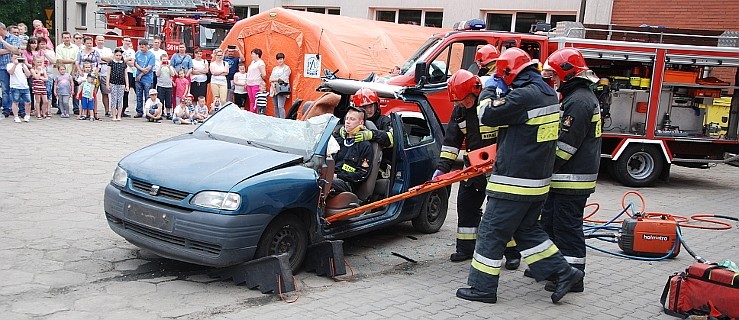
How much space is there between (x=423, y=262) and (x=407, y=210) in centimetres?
59

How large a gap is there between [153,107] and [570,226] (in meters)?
11.6

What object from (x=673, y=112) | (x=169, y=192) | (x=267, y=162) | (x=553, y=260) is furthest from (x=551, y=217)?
(x=673, y=112)

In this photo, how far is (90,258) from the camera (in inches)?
232

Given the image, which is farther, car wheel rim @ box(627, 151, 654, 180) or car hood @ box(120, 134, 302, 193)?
car wheel rim @ box(627, 151, 654, 180)

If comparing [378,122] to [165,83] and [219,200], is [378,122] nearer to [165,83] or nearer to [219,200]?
[219,200]

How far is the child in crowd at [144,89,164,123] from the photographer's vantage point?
15.3m

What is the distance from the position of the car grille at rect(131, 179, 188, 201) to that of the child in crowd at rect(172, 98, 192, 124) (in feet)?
33.8

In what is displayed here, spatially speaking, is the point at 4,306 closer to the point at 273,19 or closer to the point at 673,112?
the point at 673,112

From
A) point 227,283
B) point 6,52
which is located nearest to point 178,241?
point 227,283

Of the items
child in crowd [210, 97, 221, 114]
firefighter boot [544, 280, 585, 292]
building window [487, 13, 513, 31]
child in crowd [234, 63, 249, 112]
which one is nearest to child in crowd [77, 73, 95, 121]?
child in crowd [210, 97, 221, 114]

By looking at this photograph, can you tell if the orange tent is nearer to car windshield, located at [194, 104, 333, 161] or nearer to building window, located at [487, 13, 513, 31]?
building window, located at [487, 13, 513, 31]

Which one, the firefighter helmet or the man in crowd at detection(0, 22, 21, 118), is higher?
the firefighter helmet

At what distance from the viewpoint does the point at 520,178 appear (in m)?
5.17

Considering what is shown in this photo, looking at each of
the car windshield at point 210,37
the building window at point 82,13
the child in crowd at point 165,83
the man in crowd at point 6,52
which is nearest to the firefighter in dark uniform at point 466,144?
the man in crowd at point 6,52
